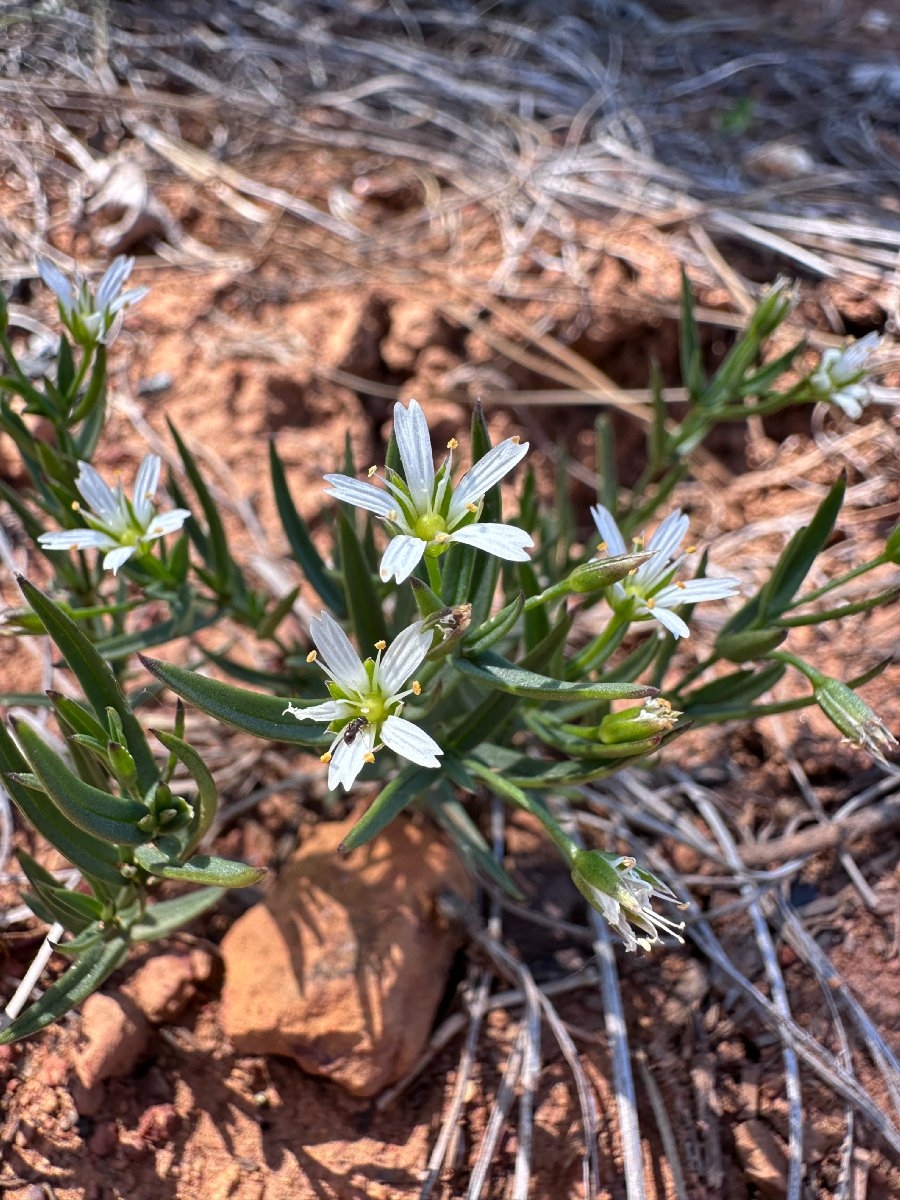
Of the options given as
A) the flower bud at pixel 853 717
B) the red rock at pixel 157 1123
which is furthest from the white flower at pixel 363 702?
the red rock at pixel 157 1123

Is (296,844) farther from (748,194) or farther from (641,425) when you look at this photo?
(748,194)

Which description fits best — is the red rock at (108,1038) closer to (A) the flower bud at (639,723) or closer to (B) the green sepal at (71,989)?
(B) the green sepal at (71,989)

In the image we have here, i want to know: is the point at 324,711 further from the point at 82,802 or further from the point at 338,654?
the point at 82,802

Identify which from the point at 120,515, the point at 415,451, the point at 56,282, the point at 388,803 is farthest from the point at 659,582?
the point at 56,282

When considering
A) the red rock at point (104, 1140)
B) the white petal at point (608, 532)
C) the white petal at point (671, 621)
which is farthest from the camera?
the red rock at point (104, 1140)

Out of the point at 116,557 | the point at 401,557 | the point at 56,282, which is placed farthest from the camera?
the point at 56,282

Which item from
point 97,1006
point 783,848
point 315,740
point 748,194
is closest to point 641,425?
point 748,194
